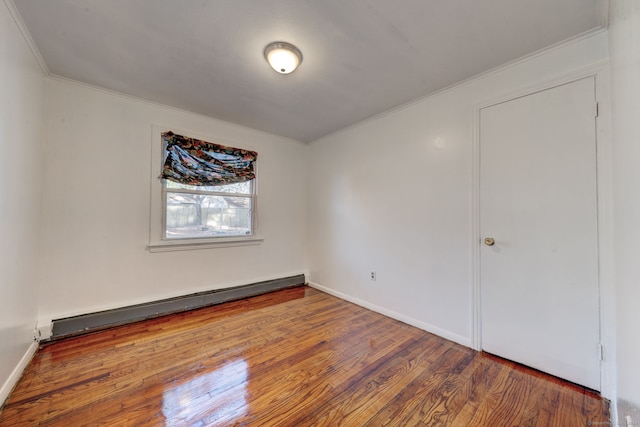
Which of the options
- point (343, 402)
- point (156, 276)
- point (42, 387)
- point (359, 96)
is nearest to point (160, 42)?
point (359, 96)

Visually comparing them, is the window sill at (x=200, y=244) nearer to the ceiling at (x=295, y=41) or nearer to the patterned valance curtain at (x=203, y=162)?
the patterned valance curtain at (x=203, y=162)

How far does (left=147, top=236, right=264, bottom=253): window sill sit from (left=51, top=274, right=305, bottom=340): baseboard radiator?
1.85ft

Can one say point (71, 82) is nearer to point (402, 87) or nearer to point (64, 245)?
point (64, 245)

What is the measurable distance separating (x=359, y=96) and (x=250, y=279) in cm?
274

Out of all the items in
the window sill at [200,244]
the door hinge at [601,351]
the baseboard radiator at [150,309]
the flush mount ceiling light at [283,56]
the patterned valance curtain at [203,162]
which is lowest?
the baseboard radiator at [150,309]

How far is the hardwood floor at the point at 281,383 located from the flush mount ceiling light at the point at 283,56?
7.54 feet

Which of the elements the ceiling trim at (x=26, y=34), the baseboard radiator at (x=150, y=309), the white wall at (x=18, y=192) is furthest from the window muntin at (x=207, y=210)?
the ceiling trim at (x=26, y=34)

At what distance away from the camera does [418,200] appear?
2508 millimetres

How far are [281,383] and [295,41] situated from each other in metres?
2.38

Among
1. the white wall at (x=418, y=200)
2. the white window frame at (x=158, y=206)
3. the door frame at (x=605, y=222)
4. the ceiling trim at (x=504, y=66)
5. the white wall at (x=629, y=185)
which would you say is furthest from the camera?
the white window frame at (x=158, y=206)

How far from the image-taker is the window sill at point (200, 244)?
2738mm

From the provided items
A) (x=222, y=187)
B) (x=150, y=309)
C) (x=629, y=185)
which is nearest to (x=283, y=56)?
(x=222, y=187)

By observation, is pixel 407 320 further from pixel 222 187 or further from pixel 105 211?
pixel 105 211

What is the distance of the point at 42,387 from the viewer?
158cm
